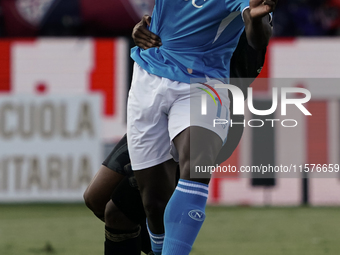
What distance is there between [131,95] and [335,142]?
5794 millimetres

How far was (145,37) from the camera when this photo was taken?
2.90m

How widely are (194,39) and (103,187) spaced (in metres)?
0.95

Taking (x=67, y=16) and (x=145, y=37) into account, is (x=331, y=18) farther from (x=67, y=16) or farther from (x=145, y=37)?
(x=145, y=37)

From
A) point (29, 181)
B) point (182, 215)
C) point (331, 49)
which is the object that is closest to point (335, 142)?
point (331, 49)

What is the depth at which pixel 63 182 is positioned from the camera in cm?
764

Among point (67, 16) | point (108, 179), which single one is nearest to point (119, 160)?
point (108, 179)

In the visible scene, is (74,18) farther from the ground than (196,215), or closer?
farther from the ground

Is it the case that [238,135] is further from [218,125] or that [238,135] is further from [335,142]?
[335,142]

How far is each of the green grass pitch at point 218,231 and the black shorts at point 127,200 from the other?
127 centimetres

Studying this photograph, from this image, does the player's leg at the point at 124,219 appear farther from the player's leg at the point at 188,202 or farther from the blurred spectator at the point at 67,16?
the blurred spectator at the point at 67,16

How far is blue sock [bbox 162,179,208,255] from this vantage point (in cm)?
234

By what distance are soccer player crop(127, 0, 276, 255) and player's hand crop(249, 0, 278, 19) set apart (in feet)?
0.72

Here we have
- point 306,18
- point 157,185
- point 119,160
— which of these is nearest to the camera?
point 157,185

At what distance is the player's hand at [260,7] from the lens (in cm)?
214
